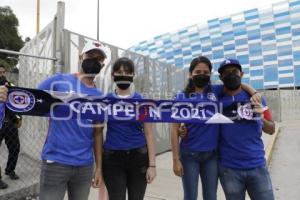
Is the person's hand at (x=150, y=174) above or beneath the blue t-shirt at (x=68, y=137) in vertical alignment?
beneath

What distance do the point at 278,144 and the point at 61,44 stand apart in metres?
8.66

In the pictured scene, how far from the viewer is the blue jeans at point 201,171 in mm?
3170

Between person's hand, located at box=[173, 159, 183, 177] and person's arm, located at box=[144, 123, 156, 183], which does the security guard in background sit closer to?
person's arm, located at box=[144, 123, 156, 183]

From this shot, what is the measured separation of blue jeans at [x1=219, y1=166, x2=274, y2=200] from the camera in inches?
117

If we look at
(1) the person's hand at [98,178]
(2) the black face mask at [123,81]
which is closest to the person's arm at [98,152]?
(1) the person's hand at [98,178]

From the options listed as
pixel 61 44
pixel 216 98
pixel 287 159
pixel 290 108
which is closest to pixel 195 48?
pixel 290 108

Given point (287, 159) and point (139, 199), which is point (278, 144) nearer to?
point (287, 159)

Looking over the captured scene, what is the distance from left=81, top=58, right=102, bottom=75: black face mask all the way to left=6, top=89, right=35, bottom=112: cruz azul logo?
478 mm

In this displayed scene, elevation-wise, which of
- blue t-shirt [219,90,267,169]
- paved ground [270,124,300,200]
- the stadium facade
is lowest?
paved ground [270,124,300,200]

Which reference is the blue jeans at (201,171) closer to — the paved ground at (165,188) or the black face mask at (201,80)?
the black face mask at (201,80)

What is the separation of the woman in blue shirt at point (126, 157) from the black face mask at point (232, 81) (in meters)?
0.82

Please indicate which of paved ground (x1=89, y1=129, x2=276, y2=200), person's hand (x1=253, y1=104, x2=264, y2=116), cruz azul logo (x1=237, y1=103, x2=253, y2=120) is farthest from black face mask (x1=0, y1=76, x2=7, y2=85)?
person's hand (x1=253, y1=104, x2=264, y2=116)

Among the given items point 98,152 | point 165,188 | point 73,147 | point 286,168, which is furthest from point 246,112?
point 286,168

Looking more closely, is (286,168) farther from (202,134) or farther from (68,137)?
(68,137)
